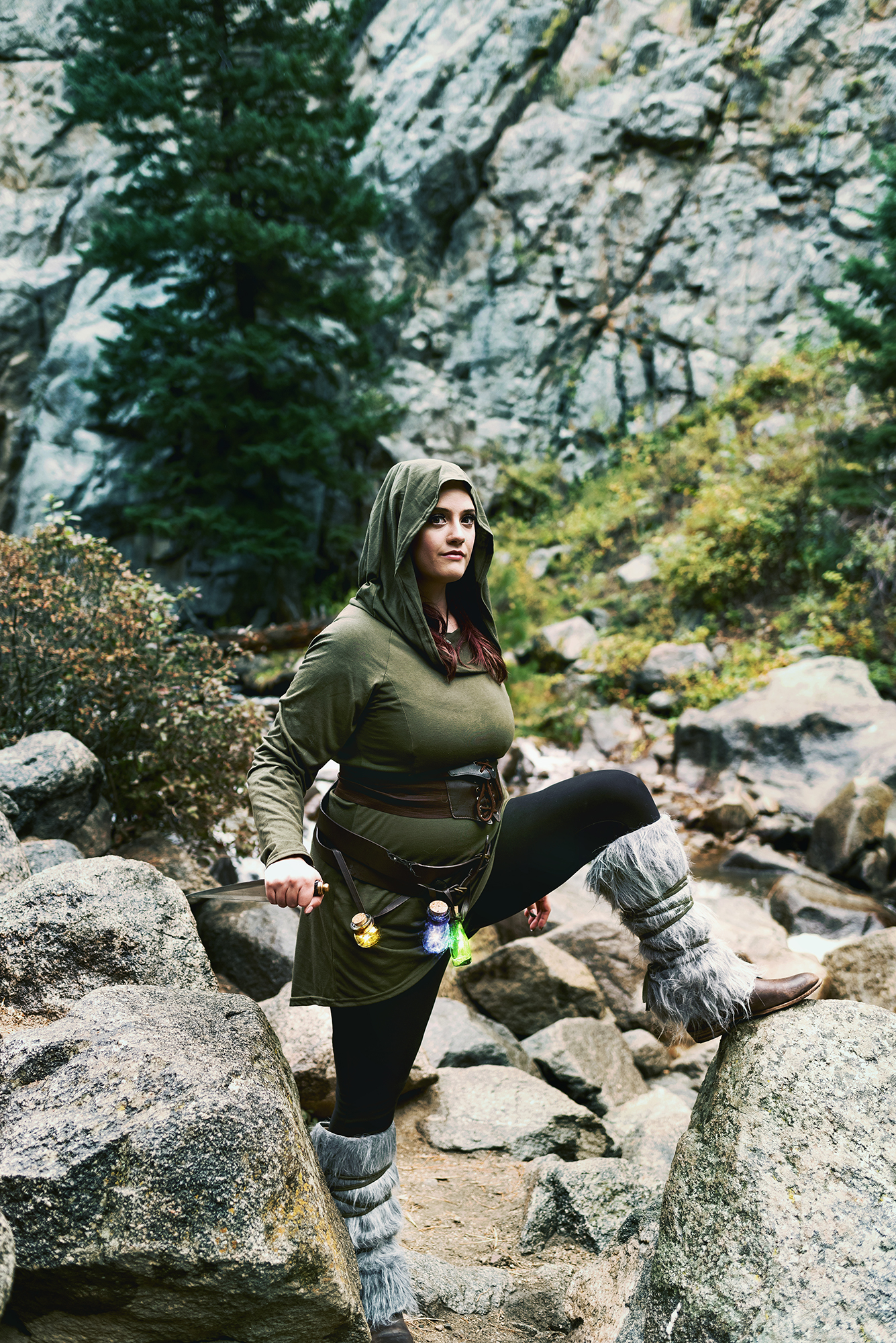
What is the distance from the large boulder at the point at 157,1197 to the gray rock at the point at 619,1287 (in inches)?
30.0

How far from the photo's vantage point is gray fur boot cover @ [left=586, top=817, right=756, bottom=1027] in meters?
2.32

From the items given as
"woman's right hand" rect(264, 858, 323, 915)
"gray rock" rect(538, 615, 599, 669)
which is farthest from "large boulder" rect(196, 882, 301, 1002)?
"gray rock" rect(538, 615, 599, 669)

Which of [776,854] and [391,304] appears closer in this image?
[776,854]

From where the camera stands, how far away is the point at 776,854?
8352 mm

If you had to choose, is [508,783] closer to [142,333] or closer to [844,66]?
[142,333]

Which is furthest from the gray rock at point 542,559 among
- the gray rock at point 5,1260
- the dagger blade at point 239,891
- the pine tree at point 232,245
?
the gray rock at point 5,1260

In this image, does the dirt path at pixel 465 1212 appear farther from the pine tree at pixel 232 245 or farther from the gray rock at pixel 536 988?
the pine tree at pixel 232 245

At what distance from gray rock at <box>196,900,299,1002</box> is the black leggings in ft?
6.26

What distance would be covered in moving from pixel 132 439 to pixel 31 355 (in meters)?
5.22

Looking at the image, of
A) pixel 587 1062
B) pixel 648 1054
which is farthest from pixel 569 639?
pixel 587 1062

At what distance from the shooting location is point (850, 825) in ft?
25.5

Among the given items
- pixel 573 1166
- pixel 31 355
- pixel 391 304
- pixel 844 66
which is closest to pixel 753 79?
pixel 844 66

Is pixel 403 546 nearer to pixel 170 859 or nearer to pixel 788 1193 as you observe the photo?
pixel 788 1193

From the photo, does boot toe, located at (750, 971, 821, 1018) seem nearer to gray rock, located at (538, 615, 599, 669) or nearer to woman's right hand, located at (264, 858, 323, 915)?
woman's right hand, located at (264, 858, 323, 915)
